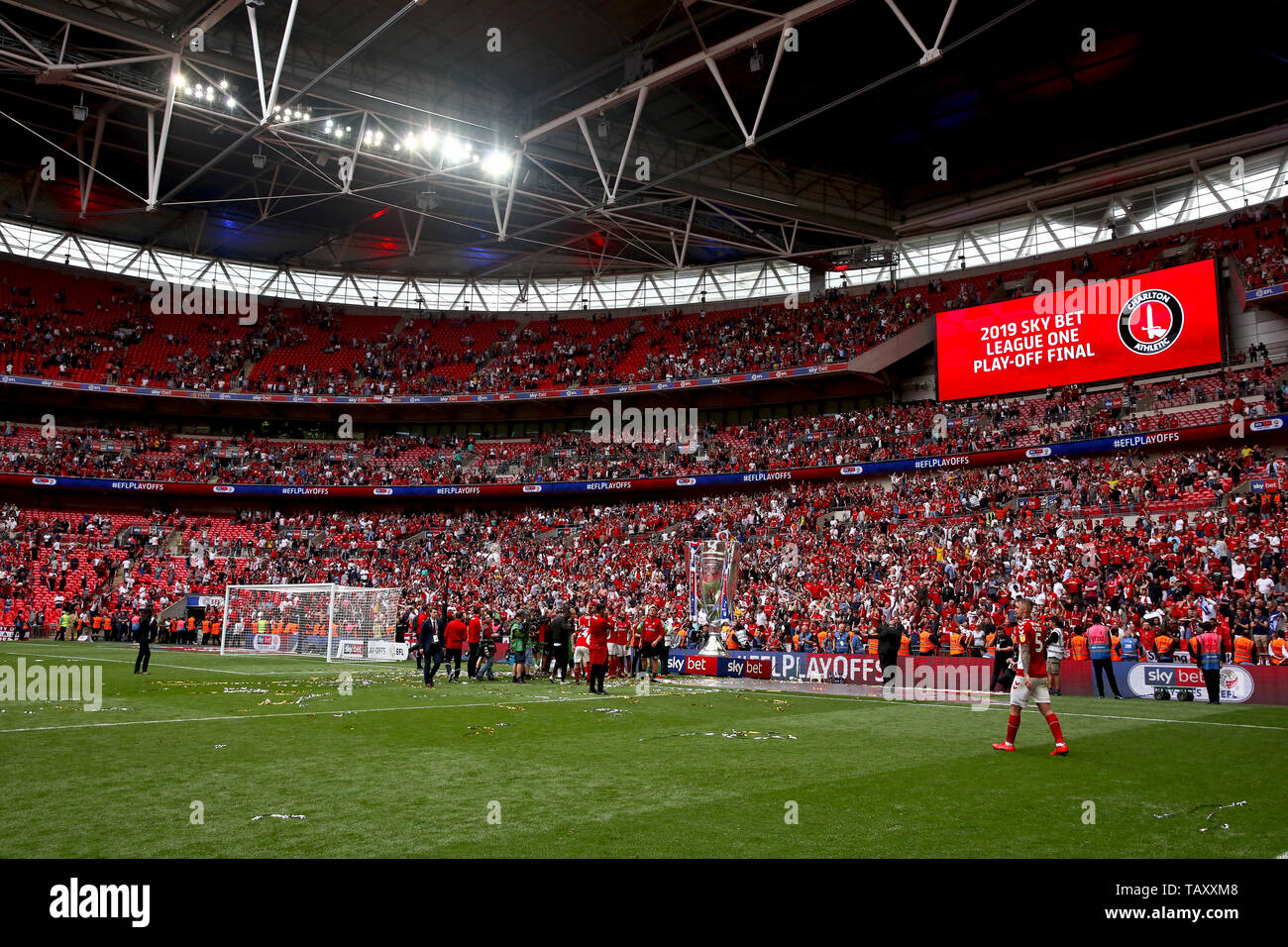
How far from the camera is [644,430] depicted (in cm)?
5553

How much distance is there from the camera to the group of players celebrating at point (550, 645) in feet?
68.8

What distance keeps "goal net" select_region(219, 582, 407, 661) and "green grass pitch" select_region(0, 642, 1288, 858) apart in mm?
19335

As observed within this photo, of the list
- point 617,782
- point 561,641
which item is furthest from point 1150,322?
point 617,782

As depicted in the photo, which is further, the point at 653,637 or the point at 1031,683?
the point at 653,637

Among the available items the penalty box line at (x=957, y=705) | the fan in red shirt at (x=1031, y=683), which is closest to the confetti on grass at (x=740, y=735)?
the fan in red shirt at (x=1031, y=683)

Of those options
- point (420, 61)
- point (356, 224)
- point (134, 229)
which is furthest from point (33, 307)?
point (420, 61)

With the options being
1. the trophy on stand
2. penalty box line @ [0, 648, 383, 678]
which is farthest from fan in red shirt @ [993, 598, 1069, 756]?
the trophy on stand

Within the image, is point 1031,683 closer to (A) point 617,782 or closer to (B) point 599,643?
(A) point 617,782

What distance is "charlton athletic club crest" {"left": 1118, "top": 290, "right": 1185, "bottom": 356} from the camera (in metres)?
38.3

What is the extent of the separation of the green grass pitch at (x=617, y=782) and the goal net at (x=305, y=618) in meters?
19.3

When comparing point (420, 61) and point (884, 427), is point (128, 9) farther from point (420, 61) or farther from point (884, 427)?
point (884, 427)

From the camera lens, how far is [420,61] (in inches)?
1329

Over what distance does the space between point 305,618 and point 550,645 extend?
18652 millimetres

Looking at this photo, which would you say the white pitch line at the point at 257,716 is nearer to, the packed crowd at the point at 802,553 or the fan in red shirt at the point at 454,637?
the fan in red shirt at the point at 454,637
